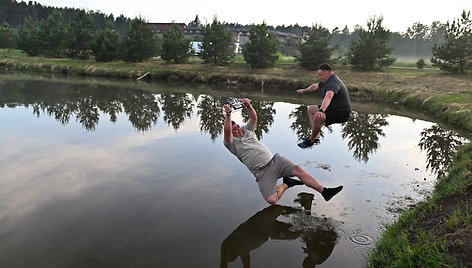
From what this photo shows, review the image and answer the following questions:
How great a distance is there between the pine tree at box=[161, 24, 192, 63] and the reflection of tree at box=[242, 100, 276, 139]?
1107 inches

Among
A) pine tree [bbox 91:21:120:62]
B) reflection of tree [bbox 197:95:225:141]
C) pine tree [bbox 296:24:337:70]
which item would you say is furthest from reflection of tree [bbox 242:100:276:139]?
pine tree [bbox 91:21:120:62]

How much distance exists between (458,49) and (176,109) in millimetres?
33946

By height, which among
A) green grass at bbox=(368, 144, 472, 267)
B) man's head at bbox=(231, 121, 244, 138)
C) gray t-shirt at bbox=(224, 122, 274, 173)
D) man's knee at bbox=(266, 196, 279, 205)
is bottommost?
man's knee at bbox=(266, 196, 279, 205)

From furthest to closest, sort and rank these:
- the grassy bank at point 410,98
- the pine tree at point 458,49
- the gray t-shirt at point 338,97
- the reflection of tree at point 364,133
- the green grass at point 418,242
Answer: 1. the pine tree at point 458,49
2. the reflection of tree at point 364,133
3. the gray t-shirt at point 338,97
4. the grassy bank at point 410,98
5. the green grass at point 418,242

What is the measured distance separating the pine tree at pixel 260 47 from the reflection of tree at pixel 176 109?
843 inches

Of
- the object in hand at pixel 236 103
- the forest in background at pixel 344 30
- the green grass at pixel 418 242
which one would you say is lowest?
the green grass at pixel 418 242

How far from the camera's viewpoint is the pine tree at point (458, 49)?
36.9 metres

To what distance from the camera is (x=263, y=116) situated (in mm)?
20391

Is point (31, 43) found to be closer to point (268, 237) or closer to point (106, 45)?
point (106, 45)

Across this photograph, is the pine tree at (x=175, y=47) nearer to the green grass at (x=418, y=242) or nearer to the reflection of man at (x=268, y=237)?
the reflection of man at (x=268, y=237)

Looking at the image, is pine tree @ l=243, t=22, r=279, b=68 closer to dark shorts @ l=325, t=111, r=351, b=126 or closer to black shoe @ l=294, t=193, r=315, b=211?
dark shorts @ l=325, t=111, r=351, b=126

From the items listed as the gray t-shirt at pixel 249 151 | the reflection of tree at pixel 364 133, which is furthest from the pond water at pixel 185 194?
the gray t-shirt at pixel 249 151

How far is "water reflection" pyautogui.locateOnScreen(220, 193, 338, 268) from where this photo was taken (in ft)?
18.5

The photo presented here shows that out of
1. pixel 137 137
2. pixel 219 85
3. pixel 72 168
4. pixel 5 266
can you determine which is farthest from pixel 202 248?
pixel 219 85
